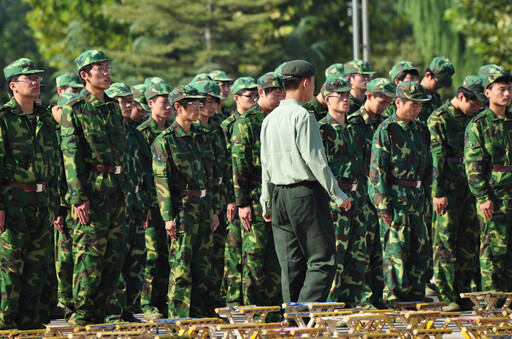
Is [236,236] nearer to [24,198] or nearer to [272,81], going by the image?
[272,81]

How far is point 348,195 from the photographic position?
12148mm

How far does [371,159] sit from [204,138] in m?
1.77

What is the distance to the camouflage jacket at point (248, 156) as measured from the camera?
40.2 feet

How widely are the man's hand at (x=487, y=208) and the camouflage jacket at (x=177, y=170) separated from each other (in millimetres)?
2915

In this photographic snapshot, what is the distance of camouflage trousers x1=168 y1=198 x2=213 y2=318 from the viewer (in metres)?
11.8

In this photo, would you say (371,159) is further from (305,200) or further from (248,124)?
(305,200)

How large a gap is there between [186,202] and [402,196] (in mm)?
2225

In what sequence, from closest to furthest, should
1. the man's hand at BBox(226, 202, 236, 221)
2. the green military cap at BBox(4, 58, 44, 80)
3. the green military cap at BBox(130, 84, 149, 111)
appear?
the green military cap at BBox(4, 58, 44, 80), the man's hand at BBox(226, 202, 236, 221), the green military cap at BBox(130, 84, 149, 111)

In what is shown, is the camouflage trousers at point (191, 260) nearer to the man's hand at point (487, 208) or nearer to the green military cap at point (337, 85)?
the green military cap at point (337, 85)

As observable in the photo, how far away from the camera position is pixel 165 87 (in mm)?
13430

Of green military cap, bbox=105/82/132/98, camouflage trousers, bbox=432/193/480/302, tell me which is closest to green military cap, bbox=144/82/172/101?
green military cap, bbox=105/82/132/98

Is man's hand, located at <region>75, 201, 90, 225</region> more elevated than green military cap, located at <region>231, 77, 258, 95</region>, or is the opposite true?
green military cap, located at <region>231, 77, 258, 95</region>

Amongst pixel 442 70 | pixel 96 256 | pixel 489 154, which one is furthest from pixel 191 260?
pixel 442 70

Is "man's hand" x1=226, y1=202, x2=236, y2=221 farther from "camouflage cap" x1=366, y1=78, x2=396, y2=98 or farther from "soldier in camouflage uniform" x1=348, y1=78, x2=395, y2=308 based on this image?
"camouflage cap" x1=366, y1=78, x2=396, y2=98
